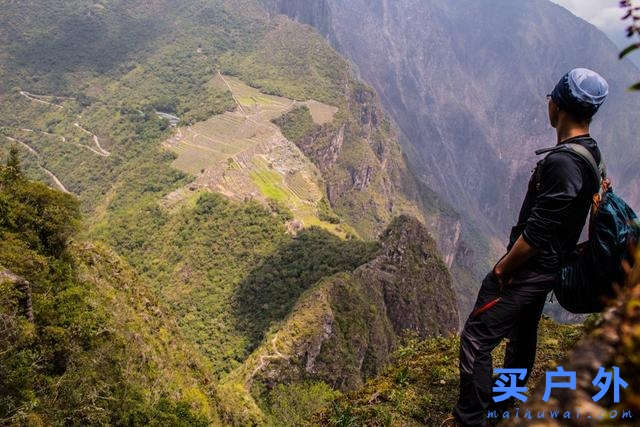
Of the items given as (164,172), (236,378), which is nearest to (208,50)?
(164,172)

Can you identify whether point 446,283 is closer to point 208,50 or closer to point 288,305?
point 288,305

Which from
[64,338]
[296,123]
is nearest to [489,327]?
[64,338]

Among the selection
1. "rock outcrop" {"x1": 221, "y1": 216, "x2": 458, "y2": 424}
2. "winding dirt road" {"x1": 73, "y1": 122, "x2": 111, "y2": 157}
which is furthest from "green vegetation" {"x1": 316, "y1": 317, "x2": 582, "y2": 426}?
"winding dirt road" {"x1": 73, "y1": 122, "x2": 111, "y2": 157}

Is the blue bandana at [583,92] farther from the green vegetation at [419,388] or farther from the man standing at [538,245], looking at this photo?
the green vegetation at [419,388]

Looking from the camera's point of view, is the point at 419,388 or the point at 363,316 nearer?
the point at 419,388

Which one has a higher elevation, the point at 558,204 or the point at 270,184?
the point at 558,204

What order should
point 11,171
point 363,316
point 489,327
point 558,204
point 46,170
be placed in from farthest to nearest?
point 46,170, point 363,316, point 11,171, point 489,327, point 558,204

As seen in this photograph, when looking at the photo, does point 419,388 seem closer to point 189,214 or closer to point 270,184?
point 189,214
